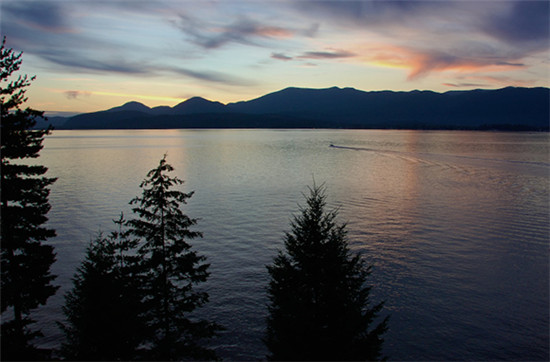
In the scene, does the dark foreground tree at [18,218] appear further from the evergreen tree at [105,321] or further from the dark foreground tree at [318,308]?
the dark foreground tree at [318,308]

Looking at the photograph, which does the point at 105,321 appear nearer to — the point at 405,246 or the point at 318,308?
the point at 318,308

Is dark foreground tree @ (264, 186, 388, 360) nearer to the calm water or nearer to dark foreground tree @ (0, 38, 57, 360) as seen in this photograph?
the calm water

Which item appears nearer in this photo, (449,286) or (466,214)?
(449,286)

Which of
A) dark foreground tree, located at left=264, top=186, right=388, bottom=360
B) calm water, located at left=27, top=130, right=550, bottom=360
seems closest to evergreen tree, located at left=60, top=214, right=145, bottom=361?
calm water, located at left=27, top=130, right=550, bottom=360

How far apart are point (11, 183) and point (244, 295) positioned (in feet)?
50.2

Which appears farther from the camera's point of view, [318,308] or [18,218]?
[18,218]

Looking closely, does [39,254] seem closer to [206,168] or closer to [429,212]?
[429,212]

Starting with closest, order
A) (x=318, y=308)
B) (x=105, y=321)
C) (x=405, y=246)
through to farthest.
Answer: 1. (x=318, y=308)
2. (x=105, y=321)
3. (x=405, y=246)

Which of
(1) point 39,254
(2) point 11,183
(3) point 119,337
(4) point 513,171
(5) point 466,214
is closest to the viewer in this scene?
(3) point 119,337

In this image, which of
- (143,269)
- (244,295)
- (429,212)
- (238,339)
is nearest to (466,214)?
(429,212)

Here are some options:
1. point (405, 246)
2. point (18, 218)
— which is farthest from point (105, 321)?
point (405, 246)

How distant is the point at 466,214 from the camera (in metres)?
45.0

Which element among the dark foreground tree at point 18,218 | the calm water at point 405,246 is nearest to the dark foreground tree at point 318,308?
the calm water at point 405,246

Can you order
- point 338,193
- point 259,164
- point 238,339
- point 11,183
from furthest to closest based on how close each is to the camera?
1. point 259,164
2. point 338,193
3. point 238,339
4. point 11,183
